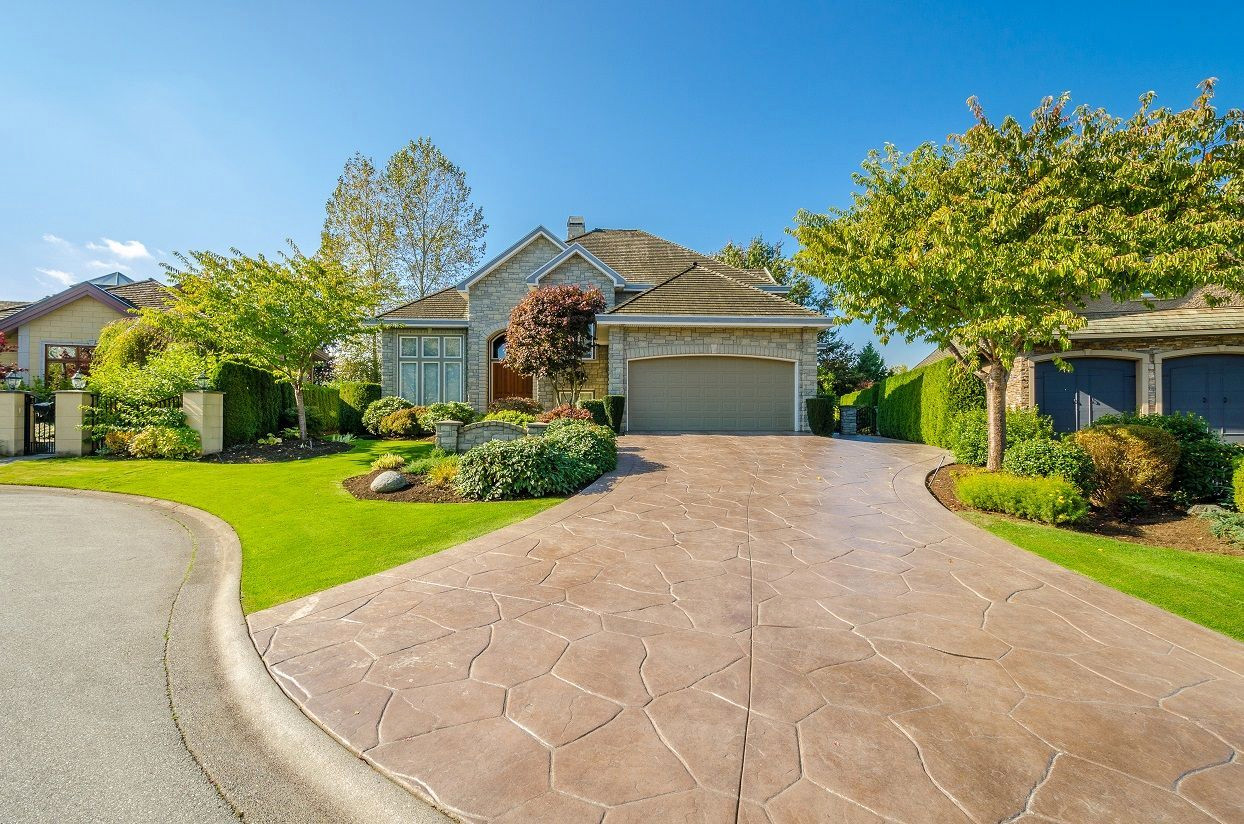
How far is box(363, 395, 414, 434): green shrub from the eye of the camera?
54.6 feet

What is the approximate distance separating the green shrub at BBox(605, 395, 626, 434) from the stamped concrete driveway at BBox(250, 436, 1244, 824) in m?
9.02

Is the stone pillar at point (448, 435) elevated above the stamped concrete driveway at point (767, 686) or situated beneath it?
elevated above

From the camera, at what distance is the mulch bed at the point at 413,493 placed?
297 inches

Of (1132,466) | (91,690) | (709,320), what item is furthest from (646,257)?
(91,690)

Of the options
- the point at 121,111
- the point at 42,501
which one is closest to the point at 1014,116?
the point at 121,111

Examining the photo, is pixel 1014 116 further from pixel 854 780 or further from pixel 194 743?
pixel 194 743

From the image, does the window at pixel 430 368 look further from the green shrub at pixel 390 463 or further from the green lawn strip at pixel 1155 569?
the green lawn strip at pixel 1155 569

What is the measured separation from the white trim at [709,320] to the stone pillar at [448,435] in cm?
585

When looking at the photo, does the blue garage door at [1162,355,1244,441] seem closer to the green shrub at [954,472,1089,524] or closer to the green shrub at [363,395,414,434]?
the green shrub at [954,472,1089,524]

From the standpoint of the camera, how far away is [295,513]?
22.8 ft

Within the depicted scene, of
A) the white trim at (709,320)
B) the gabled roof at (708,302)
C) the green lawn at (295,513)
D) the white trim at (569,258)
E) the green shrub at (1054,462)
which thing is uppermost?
the white trim at (569,258)

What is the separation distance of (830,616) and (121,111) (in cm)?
1187

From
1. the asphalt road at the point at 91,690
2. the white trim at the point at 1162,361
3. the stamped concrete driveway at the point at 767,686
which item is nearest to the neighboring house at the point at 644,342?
the white trim at the point at 1162,361

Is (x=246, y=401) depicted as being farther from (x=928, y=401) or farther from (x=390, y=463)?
(x=928, y=401)
